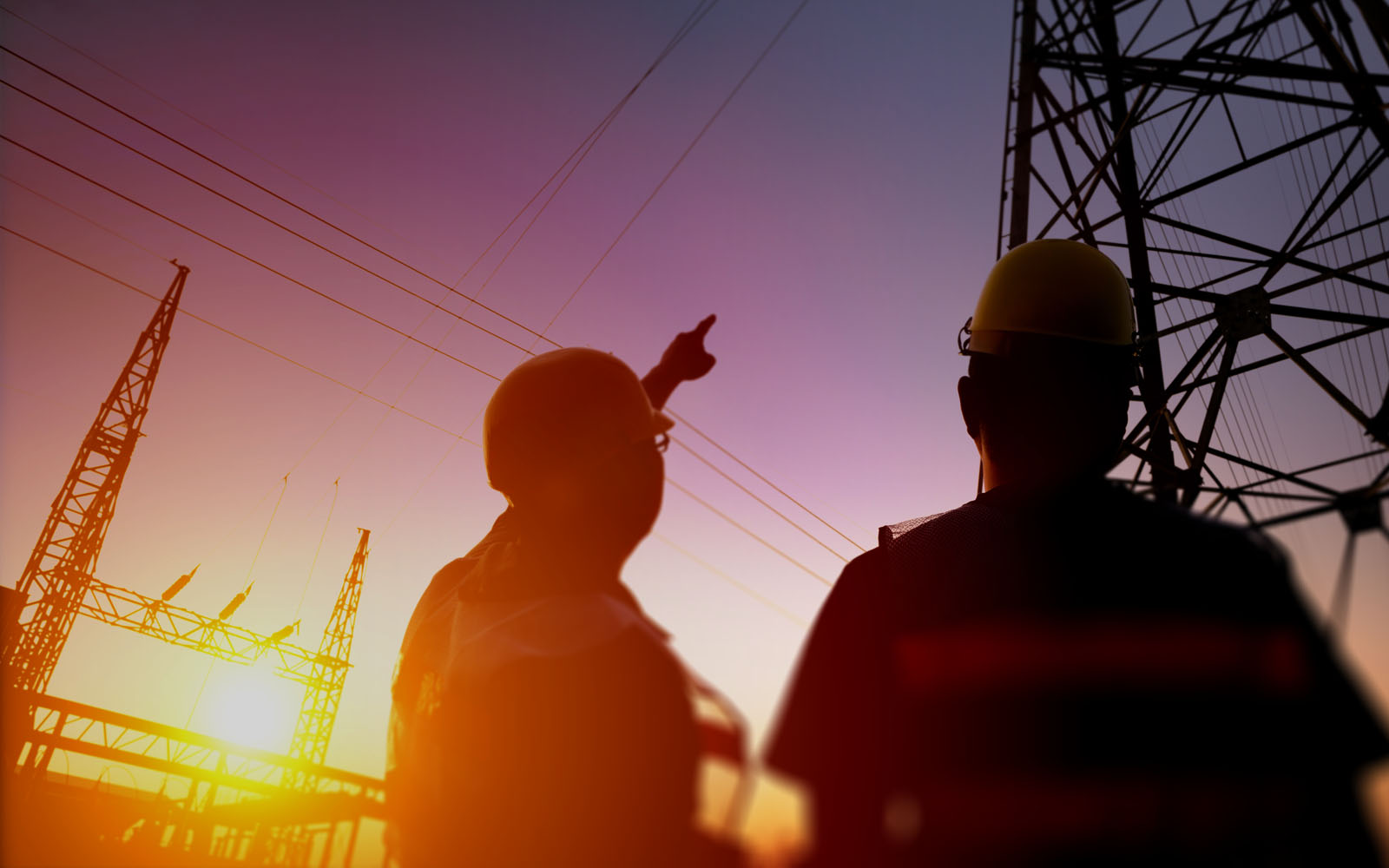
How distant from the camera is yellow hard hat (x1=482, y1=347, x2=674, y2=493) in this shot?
1.61 m

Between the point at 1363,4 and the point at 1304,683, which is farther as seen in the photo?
the point at 1363,4

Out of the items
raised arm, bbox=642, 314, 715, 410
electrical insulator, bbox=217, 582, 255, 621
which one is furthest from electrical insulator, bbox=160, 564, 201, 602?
raised arm, bbox=642, 314, 715, 410

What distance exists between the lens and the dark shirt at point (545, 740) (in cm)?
104

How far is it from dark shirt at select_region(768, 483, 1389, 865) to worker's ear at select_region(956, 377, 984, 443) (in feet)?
1.34

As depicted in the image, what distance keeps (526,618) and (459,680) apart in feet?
0.58

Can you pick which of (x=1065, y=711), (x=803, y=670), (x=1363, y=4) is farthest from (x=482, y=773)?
(x=1363, y=4)

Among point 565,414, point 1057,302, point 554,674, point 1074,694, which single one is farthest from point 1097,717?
point 1057,302

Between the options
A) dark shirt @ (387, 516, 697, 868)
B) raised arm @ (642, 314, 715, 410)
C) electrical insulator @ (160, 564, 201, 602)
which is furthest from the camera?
electrical insulator @ (160, 564, 201, 602)

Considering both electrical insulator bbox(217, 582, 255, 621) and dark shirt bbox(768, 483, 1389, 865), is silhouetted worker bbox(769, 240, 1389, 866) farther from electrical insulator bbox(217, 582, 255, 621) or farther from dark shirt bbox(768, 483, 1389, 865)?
electrical insulator bbox(217, 582, 255, 621)

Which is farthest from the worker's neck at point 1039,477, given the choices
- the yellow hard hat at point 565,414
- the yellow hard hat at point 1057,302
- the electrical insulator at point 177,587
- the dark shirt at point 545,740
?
the electrical insulator at point 177,587

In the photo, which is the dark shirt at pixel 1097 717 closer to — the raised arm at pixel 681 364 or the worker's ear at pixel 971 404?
the worker's ear at pixel 971 404

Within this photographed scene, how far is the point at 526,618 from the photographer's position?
1406mm

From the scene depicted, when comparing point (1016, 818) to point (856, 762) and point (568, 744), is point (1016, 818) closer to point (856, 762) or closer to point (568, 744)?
point (856, 762)

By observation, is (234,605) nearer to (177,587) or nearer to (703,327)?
(177,587)
